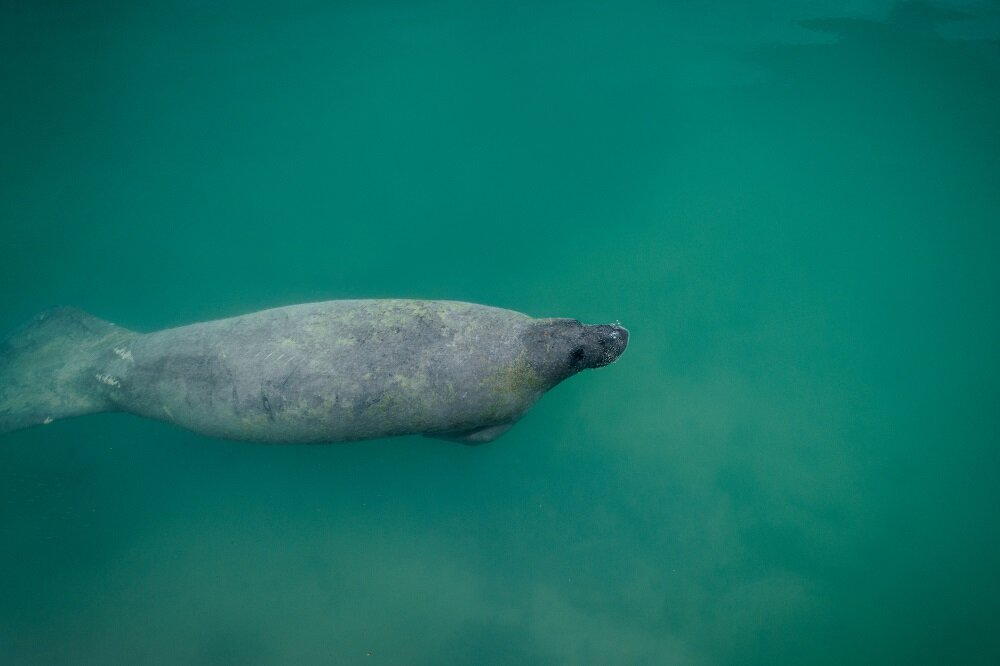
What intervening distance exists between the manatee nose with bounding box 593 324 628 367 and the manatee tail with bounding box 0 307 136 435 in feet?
13.4

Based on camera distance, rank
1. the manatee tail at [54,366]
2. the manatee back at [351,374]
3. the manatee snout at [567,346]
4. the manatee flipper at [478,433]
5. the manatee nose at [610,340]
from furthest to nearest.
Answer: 1. the manatee tail at [54,366]
2. the manatee flipper at [478,433]
3. the manatee nose at [610,340]
4. the manatee snout at [567,346]
5. the manatee back at [351,374]

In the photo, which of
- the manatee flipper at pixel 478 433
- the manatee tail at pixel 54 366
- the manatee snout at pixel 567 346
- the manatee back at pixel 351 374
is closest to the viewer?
the manatee back at pixel 351 374

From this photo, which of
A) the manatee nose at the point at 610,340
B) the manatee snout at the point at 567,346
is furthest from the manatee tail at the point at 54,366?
the manatee nose at the point at 610,340

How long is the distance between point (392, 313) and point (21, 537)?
499 centimetres

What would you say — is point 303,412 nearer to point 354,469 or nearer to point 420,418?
point 420,418

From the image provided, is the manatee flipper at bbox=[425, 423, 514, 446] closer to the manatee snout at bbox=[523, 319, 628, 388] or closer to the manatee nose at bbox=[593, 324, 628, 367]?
the manatee snout at bbox=[523, 319, 628, 388]

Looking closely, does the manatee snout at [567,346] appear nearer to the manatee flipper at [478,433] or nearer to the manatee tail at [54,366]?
the manatee flipper at [478,433]

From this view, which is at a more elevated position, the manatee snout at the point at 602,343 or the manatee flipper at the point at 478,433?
the manatee snout at the point at 602,343

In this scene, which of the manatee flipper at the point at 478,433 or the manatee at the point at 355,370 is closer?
the manatee at the point at 355,370

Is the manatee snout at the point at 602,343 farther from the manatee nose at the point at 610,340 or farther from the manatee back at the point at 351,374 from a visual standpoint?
the manatee back at the point at 351,374

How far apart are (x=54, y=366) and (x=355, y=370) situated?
10.2ft

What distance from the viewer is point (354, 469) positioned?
17.1ft

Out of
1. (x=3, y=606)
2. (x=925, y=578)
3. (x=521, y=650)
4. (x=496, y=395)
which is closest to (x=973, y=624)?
(x=925, y=578)

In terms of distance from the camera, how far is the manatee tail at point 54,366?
4207 millimetres
